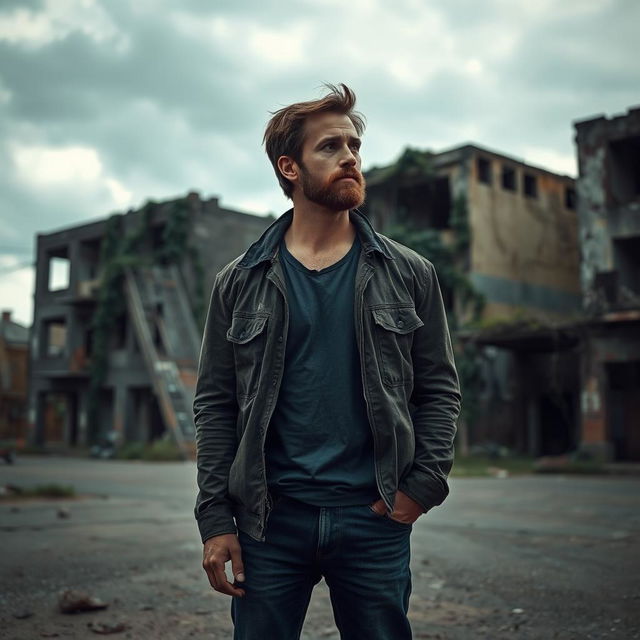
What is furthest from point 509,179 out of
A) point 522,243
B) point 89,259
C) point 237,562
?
point 237,562

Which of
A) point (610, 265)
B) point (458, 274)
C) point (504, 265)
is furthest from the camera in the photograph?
point (504, 265)

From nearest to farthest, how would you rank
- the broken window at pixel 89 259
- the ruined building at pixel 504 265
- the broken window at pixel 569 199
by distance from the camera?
the ruined building at pixel 504 265 < the broken window at pixel 569 199 < the broken window at pixel 89 259

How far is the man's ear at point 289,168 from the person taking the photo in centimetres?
243

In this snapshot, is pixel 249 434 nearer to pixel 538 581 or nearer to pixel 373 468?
A: pixel 373 468

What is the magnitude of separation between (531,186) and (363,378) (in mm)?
30086

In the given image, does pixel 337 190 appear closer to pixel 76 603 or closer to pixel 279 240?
pixel 279 240

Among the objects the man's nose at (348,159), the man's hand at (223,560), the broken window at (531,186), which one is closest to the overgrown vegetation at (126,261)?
the broken window at (531,186)

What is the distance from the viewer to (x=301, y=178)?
241 cm

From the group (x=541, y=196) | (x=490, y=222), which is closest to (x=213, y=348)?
(x=490, y=222)

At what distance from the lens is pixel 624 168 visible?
24422 mm

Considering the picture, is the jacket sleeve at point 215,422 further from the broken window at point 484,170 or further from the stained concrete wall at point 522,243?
the broken window at point 484,170

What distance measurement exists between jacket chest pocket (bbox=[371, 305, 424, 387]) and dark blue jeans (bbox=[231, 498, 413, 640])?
377 millimetres

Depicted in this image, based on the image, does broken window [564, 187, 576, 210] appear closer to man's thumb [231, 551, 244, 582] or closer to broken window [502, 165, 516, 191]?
broken window [502, 165, 516, 191]

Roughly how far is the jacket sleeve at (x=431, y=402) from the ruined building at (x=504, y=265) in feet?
69.6
